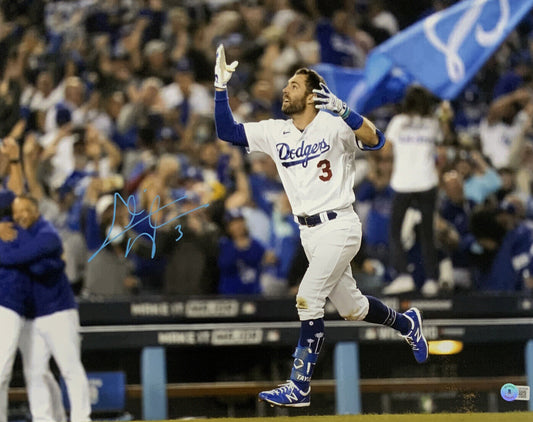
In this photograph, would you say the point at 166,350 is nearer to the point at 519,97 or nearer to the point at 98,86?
the point at 98,86

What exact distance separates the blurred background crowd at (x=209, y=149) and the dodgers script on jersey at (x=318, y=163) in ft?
8.54

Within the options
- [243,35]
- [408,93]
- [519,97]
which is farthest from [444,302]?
[243,35]

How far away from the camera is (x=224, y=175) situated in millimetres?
10633

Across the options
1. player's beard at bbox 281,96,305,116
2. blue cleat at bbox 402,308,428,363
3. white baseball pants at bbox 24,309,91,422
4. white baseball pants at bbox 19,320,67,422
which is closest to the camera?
player's beard at bbox 281,96,305,116

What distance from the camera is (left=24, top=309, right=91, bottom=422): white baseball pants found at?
28.0ft

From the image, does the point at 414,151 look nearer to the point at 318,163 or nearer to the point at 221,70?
the point at 318,163

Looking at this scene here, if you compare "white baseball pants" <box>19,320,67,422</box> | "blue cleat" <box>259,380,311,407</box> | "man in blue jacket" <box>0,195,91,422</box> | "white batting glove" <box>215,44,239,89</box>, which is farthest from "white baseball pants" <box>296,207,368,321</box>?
"white baseball pants" <box>19,320,67,422</box>

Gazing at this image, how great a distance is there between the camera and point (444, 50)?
10.1 meters

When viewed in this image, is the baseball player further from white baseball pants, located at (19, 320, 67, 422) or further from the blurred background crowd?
the blurred background crowd

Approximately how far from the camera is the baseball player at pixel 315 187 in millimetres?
7125

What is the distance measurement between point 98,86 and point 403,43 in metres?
3.43
